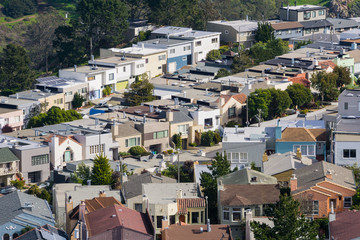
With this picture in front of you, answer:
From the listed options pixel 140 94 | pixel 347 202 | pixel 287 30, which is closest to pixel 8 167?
pixel 140 94

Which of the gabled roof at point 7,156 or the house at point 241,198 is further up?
the house at point 241,198

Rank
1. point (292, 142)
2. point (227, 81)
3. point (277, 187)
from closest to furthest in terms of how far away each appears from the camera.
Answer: point (277, 187), point (292, 142), point (227, 81)

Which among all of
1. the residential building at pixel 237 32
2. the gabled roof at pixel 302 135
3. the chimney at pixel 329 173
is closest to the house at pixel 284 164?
the chimney at pixel 329 173

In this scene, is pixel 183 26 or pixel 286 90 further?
pixel 183 26

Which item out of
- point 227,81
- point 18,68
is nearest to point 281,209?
point 227,81

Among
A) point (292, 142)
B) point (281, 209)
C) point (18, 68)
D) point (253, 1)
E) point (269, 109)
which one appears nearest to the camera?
point (281, 209)

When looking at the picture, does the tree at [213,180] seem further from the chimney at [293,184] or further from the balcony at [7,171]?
the balcony at [7,171]

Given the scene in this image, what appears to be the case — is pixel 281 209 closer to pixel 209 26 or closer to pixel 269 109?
pixel 269 109

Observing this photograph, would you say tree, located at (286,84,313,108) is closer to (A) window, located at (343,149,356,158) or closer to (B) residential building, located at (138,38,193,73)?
(B) residential building, located at (138,38,193,73)
